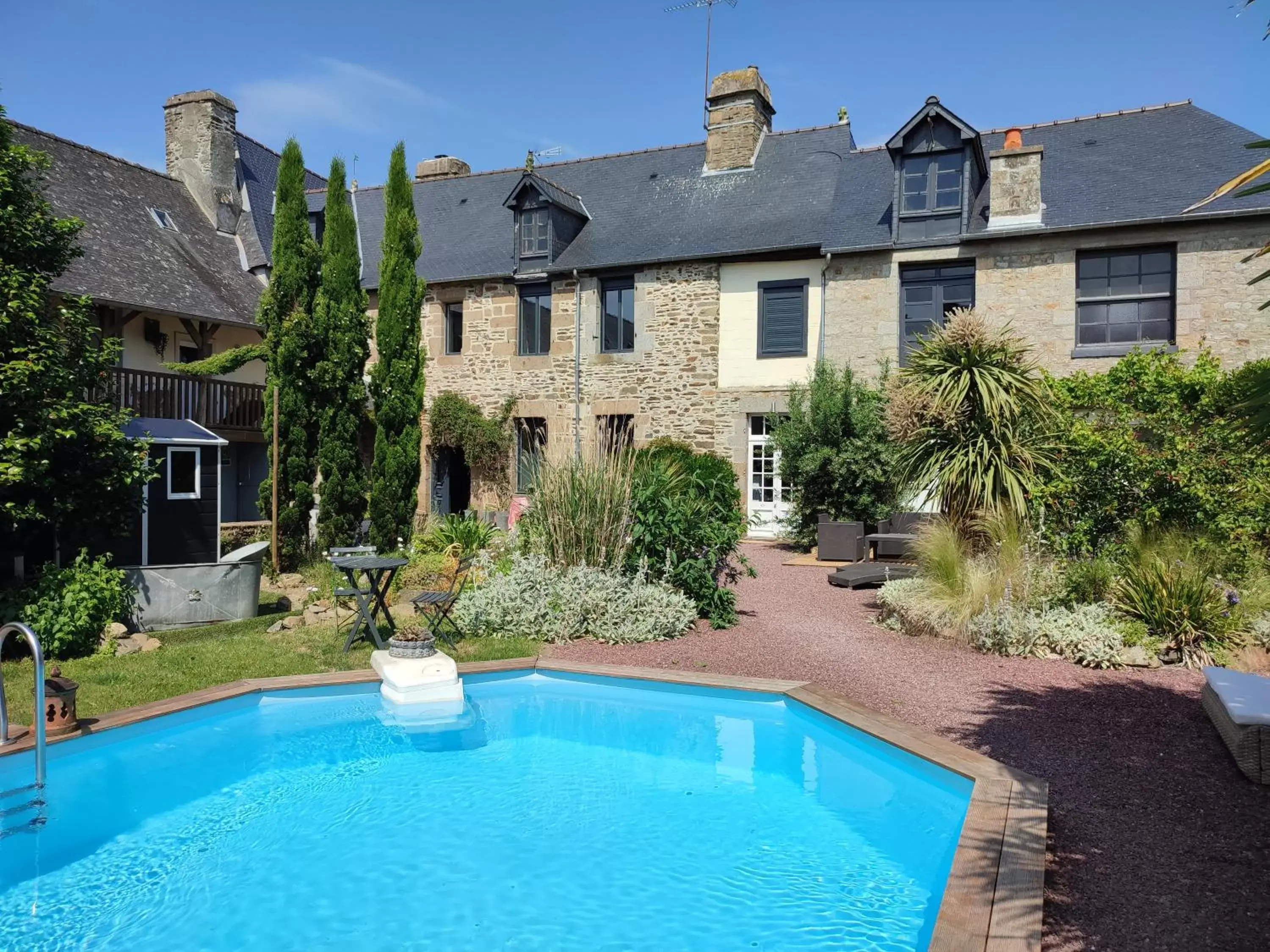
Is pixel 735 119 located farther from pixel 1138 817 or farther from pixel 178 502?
pixel 1138 817

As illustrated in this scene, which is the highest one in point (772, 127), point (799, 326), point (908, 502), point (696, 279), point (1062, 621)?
point (772, 127)

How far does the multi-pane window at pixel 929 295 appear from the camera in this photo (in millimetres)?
13195

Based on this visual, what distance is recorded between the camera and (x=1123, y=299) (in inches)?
488

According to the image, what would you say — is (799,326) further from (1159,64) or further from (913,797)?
(913,797)

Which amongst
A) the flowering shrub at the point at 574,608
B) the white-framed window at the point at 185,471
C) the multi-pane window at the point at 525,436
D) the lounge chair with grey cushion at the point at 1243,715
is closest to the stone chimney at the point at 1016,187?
the multi-pane window at the point at 525,436

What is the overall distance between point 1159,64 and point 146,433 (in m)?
10.1

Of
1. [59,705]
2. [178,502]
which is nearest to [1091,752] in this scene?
[59,705]

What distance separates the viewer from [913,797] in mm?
4355

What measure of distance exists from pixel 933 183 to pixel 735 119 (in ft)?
15.1

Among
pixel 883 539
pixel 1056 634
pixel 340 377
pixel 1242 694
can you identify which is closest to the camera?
pixel 1242 694

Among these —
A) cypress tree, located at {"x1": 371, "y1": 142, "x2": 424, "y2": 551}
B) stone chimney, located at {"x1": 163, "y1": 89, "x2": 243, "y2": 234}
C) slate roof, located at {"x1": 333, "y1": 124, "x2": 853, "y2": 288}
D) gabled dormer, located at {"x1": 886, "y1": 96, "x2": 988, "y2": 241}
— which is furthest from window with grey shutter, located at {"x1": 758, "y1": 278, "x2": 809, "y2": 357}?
stone chimney, located at {"x1": 163, "y1": 89, "x2": 243, "y2": 234}

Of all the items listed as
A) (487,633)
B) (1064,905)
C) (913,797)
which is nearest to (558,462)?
(487,633)

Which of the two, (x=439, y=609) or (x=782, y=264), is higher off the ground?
(x=782, y=264)

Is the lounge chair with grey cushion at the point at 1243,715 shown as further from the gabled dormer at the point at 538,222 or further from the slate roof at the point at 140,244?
the slate roof at the point at 140,244
